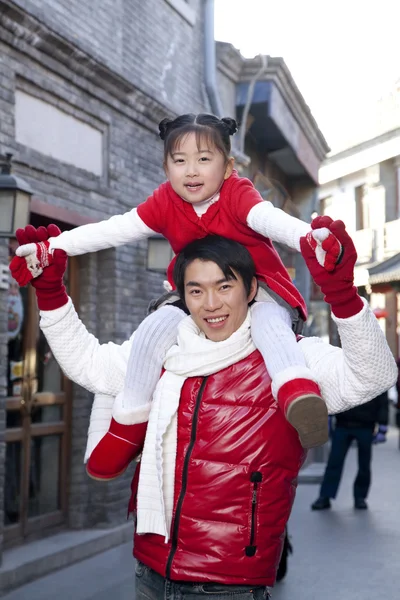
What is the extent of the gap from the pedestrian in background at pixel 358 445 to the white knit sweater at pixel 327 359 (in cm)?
719

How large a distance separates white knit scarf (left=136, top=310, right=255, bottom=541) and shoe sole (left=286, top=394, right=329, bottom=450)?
14.3 inches

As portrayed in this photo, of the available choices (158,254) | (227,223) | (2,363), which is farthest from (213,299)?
(158,254)

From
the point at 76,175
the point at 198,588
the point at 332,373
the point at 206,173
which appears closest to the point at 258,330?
the point at 332,373

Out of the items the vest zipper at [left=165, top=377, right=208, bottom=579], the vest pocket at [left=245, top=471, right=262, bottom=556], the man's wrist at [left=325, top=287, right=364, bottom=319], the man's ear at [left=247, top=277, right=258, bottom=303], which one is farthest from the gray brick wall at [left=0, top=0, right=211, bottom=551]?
the man's wrist at [left=325, top=287, right=364, bottom=319]

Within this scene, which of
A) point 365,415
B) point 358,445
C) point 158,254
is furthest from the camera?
point 358,445

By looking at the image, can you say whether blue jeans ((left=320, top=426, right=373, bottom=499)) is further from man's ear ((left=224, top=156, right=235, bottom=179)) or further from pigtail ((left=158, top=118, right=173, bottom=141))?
pigtail ((left=158, top=118, right=173, bottom=141))

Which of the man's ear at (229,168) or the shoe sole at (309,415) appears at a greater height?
the man's ear at (229,168)

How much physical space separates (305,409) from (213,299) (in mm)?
540

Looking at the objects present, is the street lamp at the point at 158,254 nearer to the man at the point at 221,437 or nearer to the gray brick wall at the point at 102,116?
the gray brick wall at the point at 102,116

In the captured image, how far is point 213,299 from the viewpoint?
289cm

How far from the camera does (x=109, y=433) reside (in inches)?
114

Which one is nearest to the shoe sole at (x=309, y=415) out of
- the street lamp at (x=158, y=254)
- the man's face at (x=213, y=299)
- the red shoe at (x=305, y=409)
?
the red shoe at (x=305, y=409)

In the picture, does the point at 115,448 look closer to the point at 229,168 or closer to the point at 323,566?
the point at 229,168

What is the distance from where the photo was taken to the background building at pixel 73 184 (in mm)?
→ 6844
